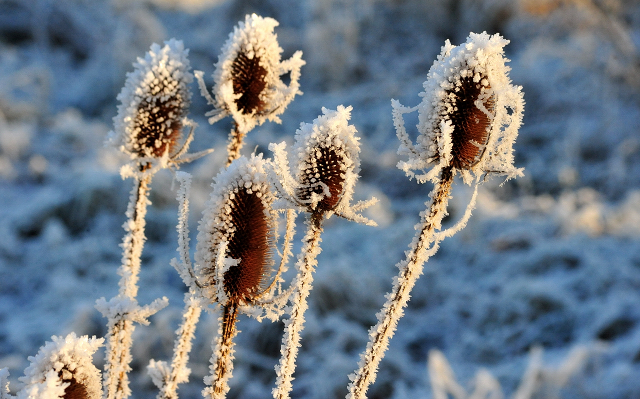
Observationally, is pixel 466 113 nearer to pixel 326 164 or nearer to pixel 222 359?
pixel 326 164

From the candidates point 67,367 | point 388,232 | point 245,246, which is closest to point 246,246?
point 245,246

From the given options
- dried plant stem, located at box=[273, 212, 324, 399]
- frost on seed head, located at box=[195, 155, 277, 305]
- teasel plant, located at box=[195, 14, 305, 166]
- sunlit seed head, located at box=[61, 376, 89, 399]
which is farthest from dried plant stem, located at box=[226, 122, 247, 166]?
sunlit seed head, located at box=[61, 376, 89, 399]

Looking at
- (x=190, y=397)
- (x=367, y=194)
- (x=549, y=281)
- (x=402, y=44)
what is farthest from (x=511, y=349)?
(x=402, y=44)

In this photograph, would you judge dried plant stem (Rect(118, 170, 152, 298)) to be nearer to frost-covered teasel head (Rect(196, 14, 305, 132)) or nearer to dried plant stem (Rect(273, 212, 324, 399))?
frost-covered teasel head (Rect(196, 14, 305, 132))

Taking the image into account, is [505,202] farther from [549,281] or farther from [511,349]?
[511,349]

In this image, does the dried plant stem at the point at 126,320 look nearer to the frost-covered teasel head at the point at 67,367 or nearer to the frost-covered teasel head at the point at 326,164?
the frost-covered teasel head at the point at 67,367

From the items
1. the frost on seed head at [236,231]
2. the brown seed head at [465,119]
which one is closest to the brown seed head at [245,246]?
the frost on seed head at [236,231]
